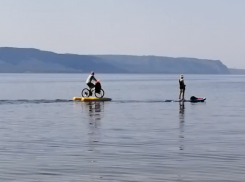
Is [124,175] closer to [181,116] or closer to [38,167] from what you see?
[38,167]

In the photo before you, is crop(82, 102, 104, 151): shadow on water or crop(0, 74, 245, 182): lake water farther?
crop(82, 102, 104, 151): shadow on water

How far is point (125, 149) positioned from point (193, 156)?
7.56 feet

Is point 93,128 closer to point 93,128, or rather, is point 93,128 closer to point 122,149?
point 93,128

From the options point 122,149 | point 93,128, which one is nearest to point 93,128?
point 93,128

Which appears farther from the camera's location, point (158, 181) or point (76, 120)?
point (76, 120)

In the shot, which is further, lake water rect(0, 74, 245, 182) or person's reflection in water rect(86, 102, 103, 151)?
person's reflection in water rect(86, 102, 103, 151)

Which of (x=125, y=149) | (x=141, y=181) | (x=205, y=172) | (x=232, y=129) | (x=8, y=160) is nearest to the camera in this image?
(x=141, y=181)

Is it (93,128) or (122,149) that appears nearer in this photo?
(122,149)

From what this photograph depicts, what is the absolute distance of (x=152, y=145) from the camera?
2002 centimetres

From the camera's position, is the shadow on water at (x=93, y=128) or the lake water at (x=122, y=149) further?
the shadow on water at (x=93, y=128)

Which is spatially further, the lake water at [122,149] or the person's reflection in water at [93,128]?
the person's reflection in water at [93,128]

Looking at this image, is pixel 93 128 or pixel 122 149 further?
pixel 93 128

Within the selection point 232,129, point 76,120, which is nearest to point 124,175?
point 232,129

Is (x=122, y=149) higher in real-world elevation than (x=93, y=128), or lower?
higher
